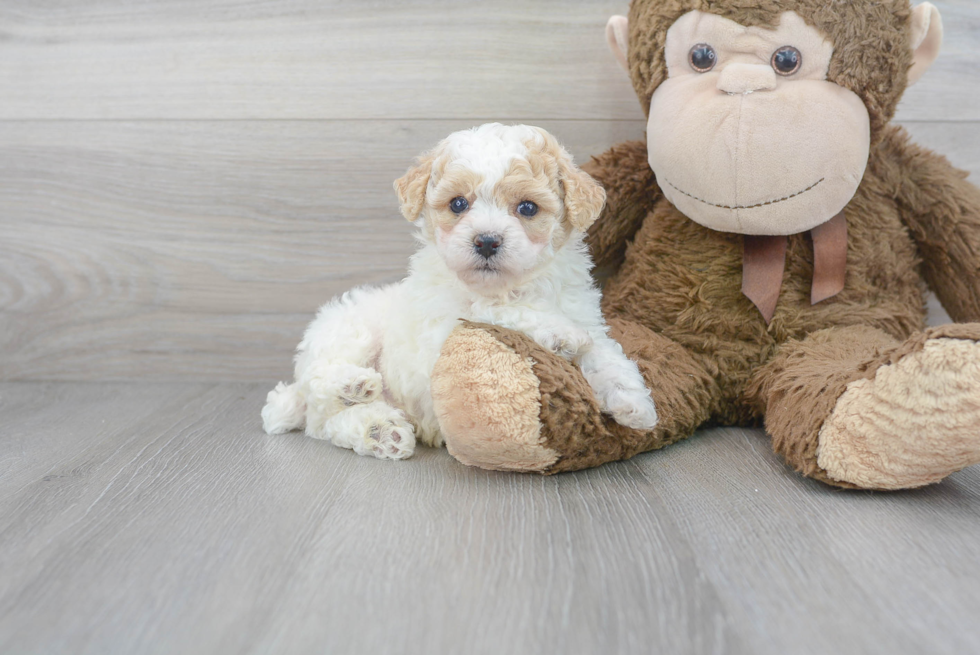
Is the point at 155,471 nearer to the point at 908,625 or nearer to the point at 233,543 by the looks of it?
the point at 233,543

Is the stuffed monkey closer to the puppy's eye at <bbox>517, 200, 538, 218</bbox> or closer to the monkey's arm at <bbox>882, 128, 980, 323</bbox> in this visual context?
the monkey's arm at <bbox>882, 128, 980, 323</bbox>

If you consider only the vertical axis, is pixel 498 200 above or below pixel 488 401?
above

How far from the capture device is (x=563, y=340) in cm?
121

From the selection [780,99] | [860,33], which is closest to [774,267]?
[780,99]

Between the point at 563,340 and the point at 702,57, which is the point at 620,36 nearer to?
the point at 702,57

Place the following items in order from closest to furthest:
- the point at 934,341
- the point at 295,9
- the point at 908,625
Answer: the point at 908,625 → the point at 934,341 → the point at 295,9

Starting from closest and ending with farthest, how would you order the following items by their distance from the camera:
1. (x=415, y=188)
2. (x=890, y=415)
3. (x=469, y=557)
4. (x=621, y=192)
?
(x=469, y=557)
(x=890, y=415)
(x=415, y=188)
(x=621, y=192)

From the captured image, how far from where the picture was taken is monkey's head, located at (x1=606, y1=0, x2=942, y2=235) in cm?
126

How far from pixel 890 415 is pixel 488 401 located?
565 mm

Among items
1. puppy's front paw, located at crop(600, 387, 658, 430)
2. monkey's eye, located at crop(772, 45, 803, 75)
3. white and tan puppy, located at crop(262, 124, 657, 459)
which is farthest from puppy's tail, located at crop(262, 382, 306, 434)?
monkey's eye, located at crop(772, 45, 803, 75)

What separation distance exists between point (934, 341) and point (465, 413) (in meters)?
0.65

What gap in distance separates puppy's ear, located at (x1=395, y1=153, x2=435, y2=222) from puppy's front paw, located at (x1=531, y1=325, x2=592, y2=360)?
30cm

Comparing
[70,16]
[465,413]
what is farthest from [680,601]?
[70,16]

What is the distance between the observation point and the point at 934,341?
995 mm
